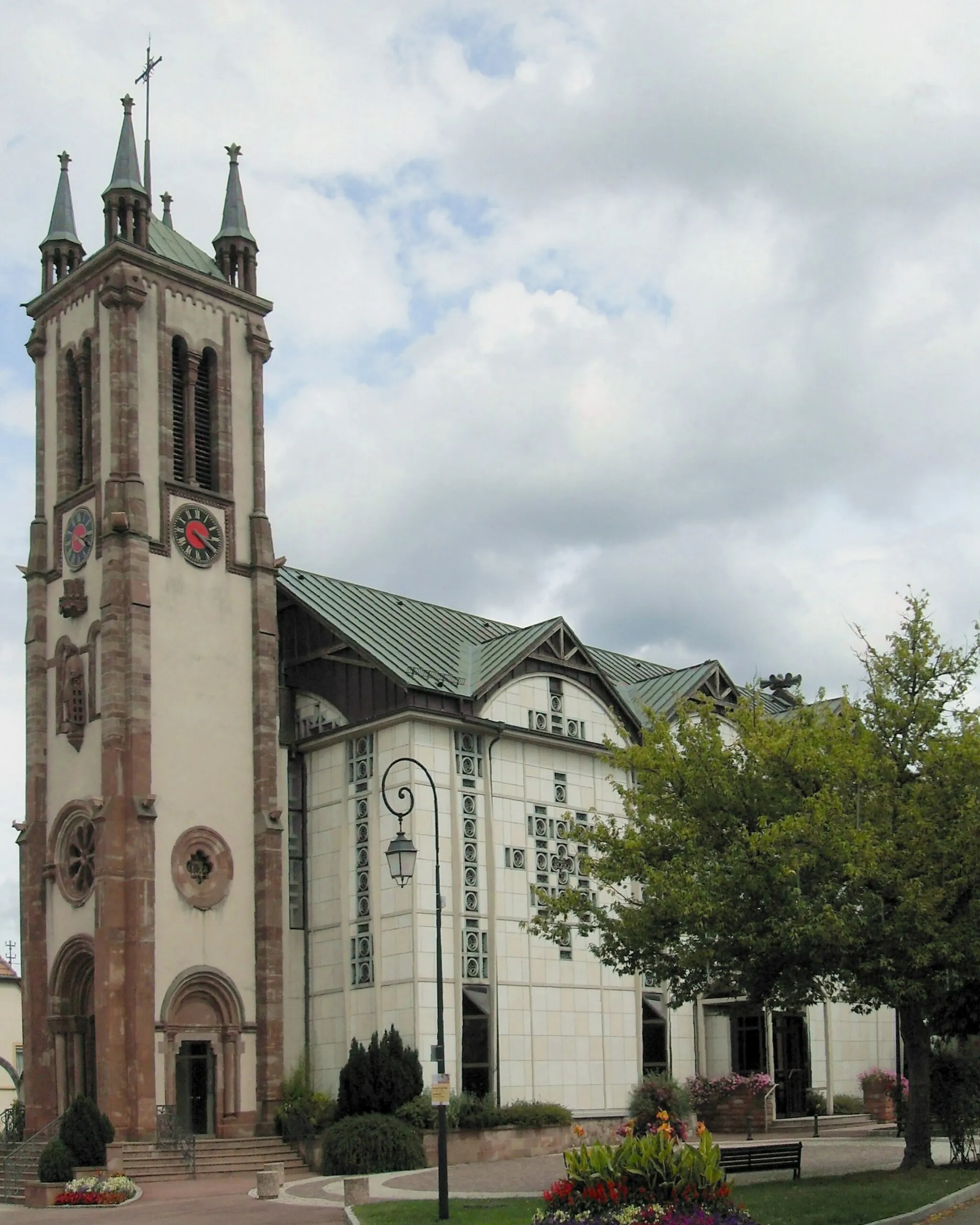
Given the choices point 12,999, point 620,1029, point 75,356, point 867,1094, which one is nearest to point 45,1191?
point 620,1029

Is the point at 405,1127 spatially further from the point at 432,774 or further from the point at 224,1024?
the point at 432,774

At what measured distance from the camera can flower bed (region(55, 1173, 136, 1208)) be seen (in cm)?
3394

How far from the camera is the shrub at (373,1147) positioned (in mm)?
37219

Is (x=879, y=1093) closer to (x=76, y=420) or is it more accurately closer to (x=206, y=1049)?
(x=206, y=1049)

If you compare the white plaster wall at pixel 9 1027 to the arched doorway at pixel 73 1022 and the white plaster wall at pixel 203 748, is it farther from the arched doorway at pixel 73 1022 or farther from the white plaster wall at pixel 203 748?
the white plaster wall at pixel 203 748

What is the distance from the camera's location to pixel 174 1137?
3841 cm

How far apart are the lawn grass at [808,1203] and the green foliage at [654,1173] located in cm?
218

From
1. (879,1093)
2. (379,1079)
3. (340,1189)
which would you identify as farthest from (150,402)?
(879,1093)

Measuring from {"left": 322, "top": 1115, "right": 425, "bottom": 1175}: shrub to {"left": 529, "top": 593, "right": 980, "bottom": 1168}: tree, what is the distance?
1032cm

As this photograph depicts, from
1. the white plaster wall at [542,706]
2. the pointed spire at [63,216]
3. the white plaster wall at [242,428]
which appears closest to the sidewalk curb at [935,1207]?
the white plaster wall at [542,706]

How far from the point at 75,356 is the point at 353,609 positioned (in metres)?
10.8

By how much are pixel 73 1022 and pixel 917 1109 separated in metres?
23.3

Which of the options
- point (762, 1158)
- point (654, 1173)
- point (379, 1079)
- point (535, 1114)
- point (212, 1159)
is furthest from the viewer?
point (535, 1114)

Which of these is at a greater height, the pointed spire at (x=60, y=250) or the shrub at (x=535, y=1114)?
the pointed spire at (x=60, y=250)
